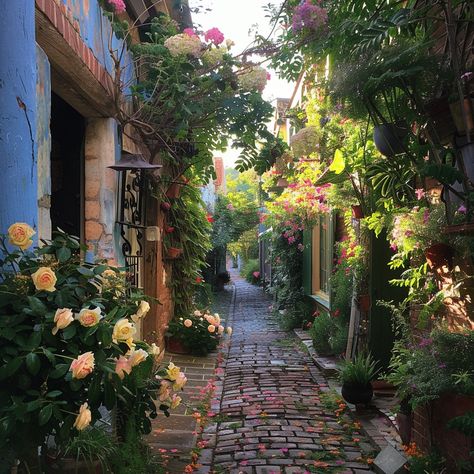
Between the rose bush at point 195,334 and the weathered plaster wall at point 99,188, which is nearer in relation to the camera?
the weathered plaster wall at point 99,188

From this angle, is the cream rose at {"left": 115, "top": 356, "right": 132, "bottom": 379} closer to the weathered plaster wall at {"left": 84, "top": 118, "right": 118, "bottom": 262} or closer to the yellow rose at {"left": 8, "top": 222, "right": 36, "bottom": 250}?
the yellow rose at {"left": 8, "top": 222, "right": 36, "bottom": 250}

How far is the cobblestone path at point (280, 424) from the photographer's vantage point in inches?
168

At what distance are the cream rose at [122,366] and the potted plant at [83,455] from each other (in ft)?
1.40

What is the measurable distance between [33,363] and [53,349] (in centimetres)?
14

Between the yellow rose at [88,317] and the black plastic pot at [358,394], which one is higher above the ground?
the yellow rose at [88,317]

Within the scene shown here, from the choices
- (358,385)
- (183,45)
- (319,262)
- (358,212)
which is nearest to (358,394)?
(358,385)

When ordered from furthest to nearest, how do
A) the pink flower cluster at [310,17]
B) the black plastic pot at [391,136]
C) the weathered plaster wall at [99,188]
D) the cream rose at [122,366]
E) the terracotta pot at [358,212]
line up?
1. the terracotta pot at [358,212]
2. the pink flower cluster at [310,17]
3. the weathered plaster wall at [99,188]
4. the black plastic pot at [391,136]
5. the cream rose at [122,366]

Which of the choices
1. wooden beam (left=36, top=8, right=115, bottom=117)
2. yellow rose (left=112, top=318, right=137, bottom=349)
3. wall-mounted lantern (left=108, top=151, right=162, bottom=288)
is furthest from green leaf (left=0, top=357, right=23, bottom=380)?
wall-mounted lantern (left=108, top=151, right=162, bottom=288)

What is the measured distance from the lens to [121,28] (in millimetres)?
4355

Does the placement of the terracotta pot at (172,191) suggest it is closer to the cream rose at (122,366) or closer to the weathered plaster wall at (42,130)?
the weathered plaster wall at (42,130)

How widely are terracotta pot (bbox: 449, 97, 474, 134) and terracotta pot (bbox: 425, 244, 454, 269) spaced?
0.85 metres

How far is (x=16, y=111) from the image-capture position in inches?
91.4

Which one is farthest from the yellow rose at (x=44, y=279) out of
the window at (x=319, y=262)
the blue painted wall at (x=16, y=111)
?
the window at (x=319, y=262)

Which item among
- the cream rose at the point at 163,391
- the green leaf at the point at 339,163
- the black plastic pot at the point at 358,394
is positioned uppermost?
the green leaf at the point at 339,163
